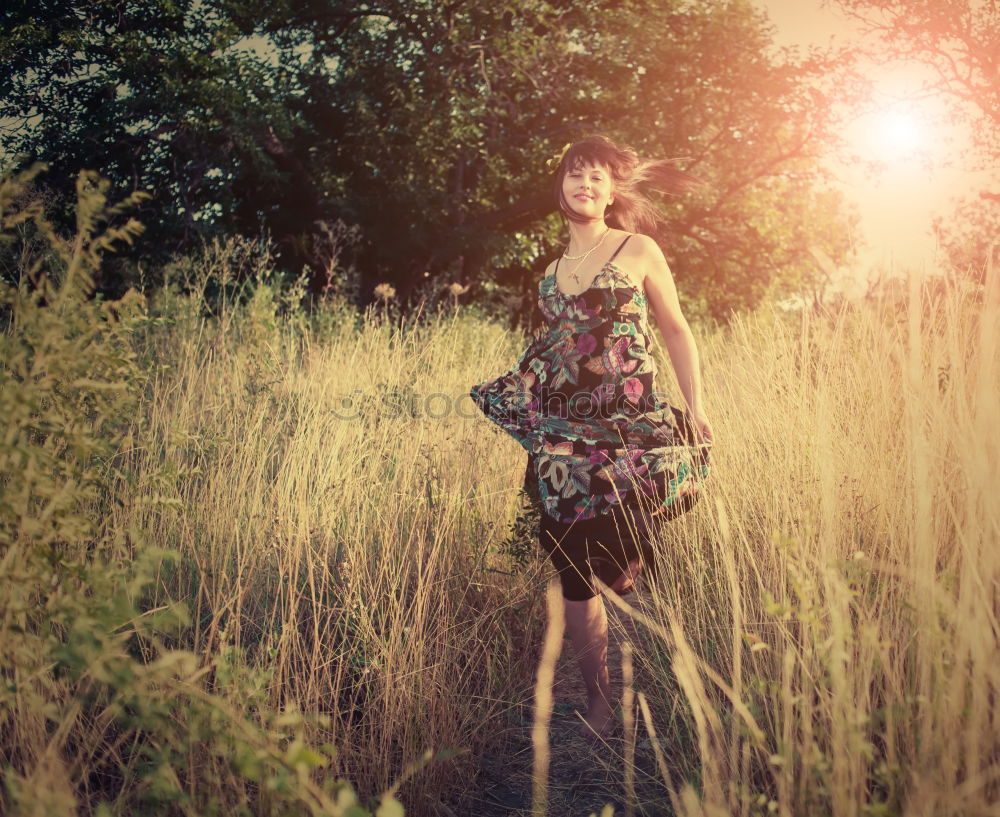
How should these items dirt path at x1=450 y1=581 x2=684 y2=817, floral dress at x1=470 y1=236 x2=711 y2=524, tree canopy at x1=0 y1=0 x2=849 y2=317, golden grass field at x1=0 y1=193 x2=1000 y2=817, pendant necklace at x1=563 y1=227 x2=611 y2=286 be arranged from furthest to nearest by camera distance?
1. tree canopy at x1=0 y1=0 x2=849 y2=317
2. pendant necklace at x1=563 y1=227 x2=611 y2=286
3. floral dress at x1=470 y1=236 x2=711 y2=524
4. dirt path at x1=450 y1=581 x2=684 y2=817
5. golden grass field at x1=0 y1=193 x2=1000 y2=817

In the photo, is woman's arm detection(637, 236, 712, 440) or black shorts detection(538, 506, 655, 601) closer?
black shorts detection(538, 506, 655, 601)

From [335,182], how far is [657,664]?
30.4 ft

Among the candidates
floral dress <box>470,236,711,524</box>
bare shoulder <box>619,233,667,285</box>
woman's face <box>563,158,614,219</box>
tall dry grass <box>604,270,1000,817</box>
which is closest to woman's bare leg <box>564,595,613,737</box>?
tall dry grass <box>604,270,1000,817</box>

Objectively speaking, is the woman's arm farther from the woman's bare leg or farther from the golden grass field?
the woman's bare leg

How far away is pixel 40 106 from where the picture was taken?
783 cm

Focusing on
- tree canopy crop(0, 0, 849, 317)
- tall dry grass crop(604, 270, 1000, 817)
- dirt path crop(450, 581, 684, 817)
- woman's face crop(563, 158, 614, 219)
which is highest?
tree canopy crop(0, 0, 849, 317)

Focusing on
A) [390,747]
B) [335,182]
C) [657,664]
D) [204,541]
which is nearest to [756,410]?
[657,664]

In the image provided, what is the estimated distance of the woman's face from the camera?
8.46ft

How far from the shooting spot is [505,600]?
9.41 feet

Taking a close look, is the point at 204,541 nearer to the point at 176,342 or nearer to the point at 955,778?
the point at 955,778

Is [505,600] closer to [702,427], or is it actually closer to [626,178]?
[702,427]

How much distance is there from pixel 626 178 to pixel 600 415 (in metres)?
0.97

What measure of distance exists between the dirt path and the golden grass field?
59 millimetres

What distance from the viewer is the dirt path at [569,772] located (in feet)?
6.78
